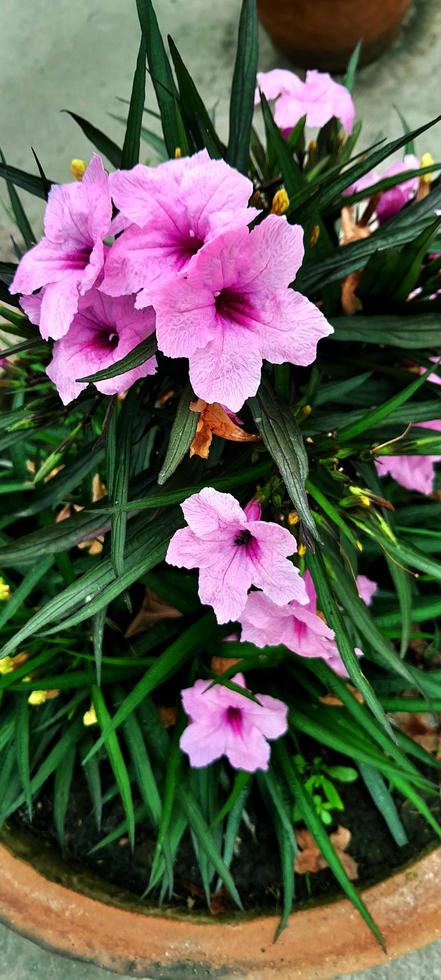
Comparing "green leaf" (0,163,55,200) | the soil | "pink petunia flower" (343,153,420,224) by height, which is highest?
"green leaf" (0,163,55,200)

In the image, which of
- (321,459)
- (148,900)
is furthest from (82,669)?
(321,459)

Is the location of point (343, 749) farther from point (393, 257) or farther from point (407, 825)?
point (393, 257)

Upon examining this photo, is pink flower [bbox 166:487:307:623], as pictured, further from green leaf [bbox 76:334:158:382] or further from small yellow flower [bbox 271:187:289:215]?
small yellow flower [bbox 271:187:289:215]

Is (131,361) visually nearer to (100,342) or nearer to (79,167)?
(100,342)

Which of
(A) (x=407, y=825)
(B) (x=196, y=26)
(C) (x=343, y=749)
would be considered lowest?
(A) (x=407, y=825)

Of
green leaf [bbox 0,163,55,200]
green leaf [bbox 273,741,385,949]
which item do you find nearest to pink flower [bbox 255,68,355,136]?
green leaf [bbox 0,163,55,200]

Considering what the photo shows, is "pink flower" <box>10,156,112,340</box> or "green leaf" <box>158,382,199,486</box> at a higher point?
"pink flower" <box>10,156,112,340</box>
